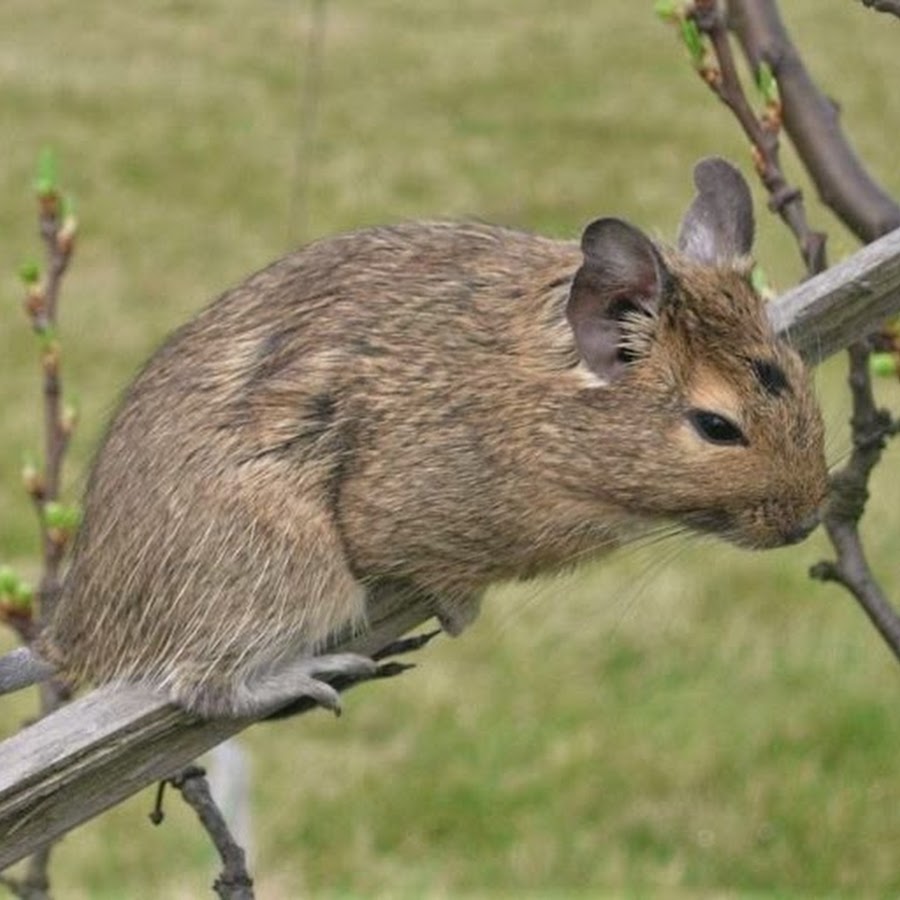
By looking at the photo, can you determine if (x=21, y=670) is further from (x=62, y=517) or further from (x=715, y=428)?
(x=715, y=428)

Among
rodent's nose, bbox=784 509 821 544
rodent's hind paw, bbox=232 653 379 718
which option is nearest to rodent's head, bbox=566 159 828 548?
rodent's nose, bbox=784 509 821 544

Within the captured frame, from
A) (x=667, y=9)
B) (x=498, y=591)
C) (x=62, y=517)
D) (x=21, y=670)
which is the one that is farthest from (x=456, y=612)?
(x=498, y=591)

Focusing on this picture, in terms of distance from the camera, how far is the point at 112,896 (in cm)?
529

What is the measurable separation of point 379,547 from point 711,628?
5286mm

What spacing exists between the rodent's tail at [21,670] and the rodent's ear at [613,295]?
0.60 m

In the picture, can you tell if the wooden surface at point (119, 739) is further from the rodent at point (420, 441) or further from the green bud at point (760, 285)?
the green bud at point (760, 285)

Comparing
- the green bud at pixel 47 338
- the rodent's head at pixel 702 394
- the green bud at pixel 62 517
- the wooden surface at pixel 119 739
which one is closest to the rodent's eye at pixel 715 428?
the rodent's head at pixel 702 394

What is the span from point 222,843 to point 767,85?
0.96m

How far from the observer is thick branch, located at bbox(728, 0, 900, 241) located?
2389 mm

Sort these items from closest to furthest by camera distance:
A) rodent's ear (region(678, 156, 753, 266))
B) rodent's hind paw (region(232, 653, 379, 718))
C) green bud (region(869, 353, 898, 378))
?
rodent's hind paw (region(232, 653, 379, 718))
rodent's ear (region(678, 156, 753, 266))
green bud (region(869, 353, 898, 378))

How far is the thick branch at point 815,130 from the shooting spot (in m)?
2.39

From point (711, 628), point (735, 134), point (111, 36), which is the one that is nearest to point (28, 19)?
point (111, 36)

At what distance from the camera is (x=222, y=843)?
1966 mm

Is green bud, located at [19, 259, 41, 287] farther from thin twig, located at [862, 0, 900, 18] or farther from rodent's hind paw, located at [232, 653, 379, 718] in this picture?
thin twig, located at [862, 0, 900, 18]
